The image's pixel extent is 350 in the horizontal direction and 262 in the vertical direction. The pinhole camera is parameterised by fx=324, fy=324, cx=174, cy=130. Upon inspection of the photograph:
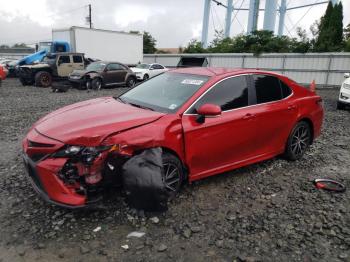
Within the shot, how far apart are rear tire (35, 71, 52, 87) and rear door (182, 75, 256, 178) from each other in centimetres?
1579

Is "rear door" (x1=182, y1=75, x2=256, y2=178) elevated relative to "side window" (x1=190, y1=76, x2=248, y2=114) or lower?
lower

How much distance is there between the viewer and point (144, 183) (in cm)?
325

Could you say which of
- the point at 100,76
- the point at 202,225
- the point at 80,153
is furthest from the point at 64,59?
the point at 202,225

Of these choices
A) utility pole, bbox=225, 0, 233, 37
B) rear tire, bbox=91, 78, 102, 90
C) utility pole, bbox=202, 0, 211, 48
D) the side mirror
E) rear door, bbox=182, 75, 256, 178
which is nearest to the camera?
the side mirror

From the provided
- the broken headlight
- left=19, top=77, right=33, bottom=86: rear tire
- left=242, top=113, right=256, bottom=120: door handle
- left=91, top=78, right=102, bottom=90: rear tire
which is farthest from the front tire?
left=19, top=77, right=33, bottom=86: rear tire

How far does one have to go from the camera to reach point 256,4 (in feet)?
97.6

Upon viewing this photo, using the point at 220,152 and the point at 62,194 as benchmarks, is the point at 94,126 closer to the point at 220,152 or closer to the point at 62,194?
the point at 62,194

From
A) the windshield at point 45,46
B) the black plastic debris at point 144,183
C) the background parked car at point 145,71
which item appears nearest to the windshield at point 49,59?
the windshield at point 45,46

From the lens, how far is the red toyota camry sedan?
3238mm

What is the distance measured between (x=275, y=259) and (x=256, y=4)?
3038 cm

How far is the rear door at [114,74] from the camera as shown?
17.5 metres

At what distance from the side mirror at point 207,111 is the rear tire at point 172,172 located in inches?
22.8

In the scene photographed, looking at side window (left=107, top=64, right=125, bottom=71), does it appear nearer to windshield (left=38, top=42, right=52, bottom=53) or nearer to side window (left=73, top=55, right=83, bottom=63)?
side window (left=73, top=55, right=83, bottom=63)

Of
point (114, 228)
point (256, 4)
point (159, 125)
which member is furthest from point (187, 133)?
point (256, 4)
